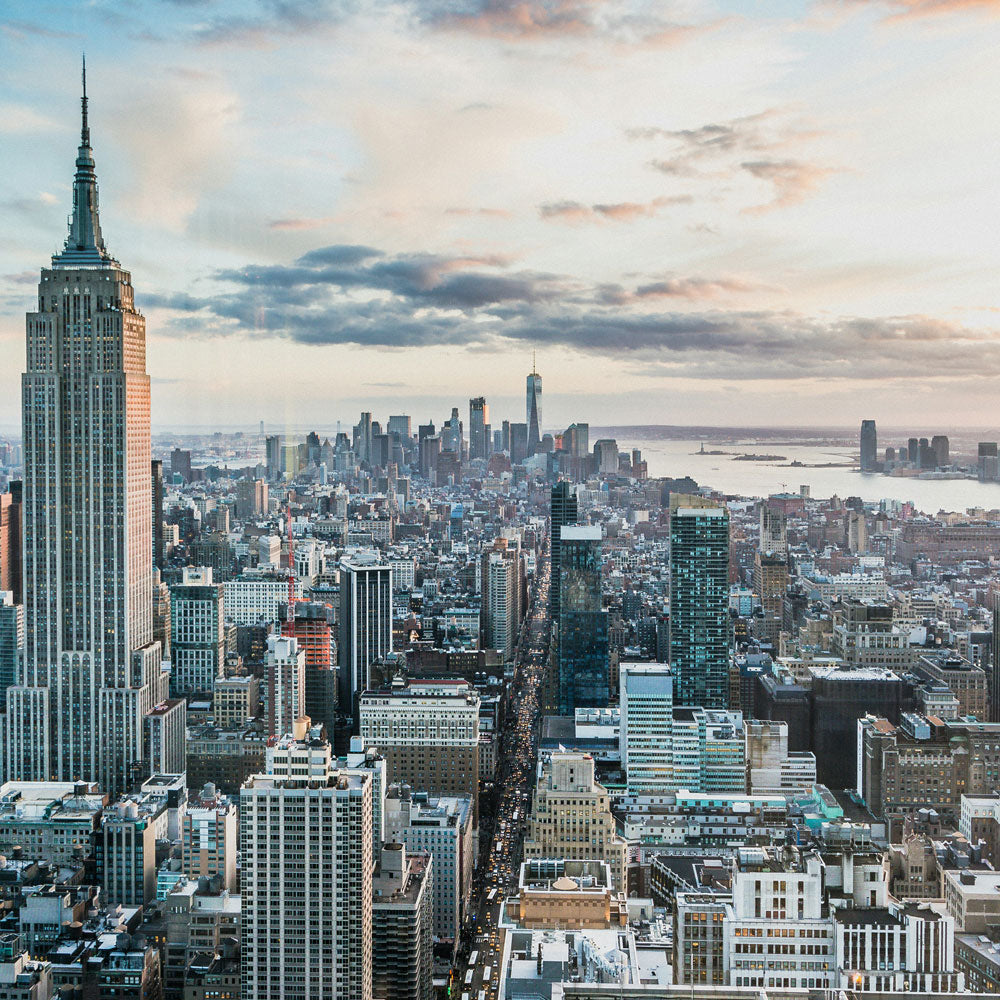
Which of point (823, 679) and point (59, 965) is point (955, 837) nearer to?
point (823, 679)

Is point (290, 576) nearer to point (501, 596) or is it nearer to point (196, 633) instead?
point (196, 633)

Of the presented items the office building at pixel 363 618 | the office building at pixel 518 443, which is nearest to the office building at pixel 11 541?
the office building at pixel 363 618

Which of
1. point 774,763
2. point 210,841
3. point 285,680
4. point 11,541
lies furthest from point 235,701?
point 774,763

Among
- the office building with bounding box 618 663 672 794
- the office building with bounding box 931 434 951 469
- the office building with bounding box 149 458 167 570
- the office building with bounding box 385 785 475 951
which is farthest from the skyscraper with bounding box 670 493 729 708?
the office building with bounding box 149 458 167 570

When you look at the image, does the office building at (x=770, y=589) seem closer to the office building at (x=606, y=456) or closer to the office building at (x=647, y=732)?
the office building at (x=606, y=456)

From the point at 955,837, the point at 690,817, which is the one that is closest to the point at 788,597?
the point at 690,817

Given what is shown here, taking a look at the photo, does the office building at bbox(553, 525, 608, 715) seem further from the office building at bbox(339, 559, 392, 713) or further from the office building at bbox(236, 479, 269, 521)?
the office building at bbox(236, 479, 269, 521)
